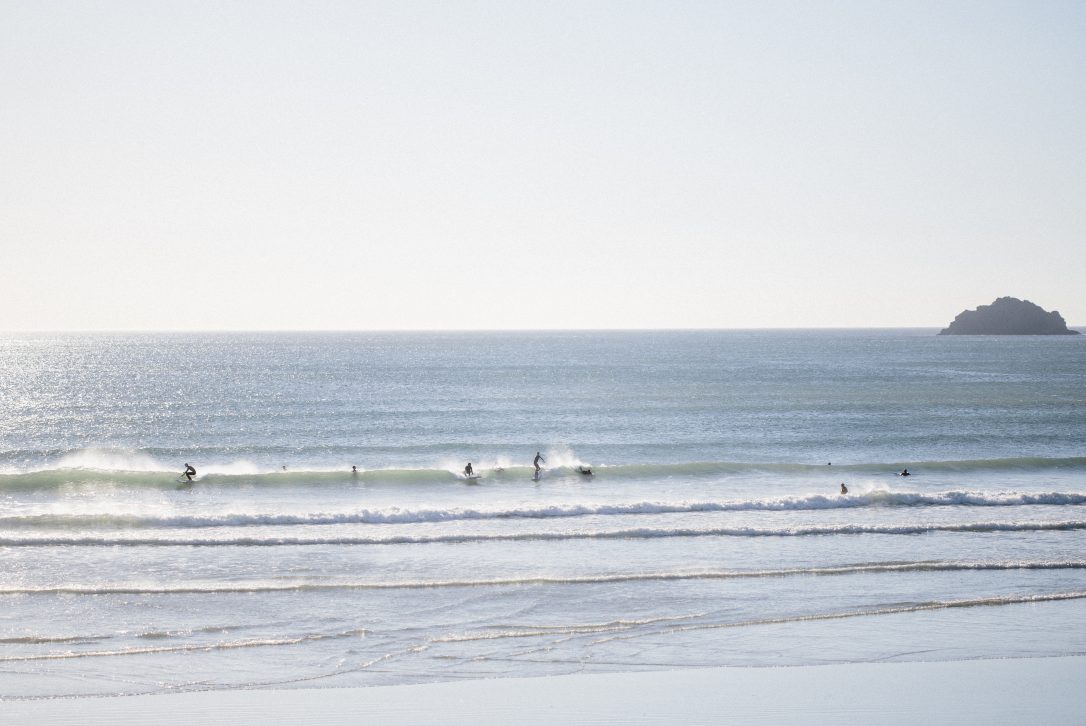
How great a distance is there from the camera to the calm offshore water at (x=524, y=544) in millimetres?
16016

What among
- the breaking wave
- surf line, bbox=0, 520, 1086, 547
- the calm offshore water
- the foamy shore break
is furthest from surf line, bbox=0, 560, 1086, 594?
the breaking wave

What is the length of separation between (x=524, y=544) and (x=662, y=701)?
11302mm

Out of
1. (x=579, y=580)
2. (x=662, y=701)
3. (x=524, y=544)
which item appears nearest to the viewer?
(x=662, y=701)

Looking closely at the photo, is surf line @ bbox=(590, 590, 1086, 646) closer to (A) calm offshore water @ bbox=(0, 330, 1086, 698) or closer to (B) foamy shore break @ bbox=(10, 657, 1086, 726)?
(A) calm offshore water @ bbox=(0, 330, 1086, 698)

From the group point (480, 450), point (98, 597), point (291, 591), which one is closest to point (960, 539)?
point (291, 591)

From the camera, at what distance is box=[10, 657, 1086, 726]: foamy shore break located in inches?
511

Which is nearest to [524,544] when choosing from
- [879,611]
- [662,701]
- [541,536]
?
[541,536]

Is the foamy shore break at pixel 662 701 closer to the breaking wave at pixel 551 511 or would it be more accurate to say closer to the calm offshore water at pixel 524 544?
the calm offshore water at pixel 524 544

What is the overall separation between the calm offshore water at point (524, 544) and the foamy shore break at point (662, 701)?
59 cm

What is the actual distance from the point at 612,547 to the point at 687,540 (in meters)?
2.24

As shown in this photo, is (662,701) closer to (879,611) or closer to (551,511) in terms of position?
(879,611)

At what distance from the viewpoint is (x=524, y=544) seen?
80.8 feet

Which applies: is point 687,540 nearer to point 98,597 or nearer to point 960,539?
point 960,539

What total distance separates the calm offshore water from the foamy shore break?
59 cm
